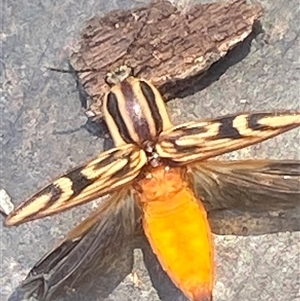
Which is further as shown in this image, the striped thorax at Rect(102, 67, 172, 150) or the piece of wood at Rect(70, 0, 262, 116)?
the piece of wood at Rect(70, 0, 262, 116)

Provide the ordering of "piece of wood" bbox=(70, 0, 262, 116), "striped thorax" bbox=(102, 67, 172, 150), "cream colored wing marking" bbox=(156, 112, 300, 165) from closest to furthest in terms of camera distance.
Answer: "cream colored wing marking" bbox=(156, 112, 300, 165) → "striped thorax" bbox=(102, 67, 172, 150) → "piece of wood" bbox=(70, 0, 262, 116)

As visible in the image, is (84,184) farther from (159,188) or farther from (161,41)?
(161,41)

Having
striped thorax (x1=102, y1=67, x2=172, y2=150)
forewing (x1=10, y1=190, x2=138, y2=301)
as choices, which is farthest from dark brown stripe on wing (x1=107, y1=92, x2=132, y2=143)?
forewing (x1=10, y1=190, x2=138, y2=301)

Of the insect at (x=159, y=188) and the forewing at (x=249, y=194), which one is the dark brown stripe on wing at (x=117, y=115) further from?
the forewing at (x=249, y=194)

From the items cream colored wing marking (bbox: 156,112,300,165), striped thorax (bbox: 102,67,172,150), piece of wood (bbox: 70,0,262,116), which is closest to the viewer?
cream colored wing marking (bbox: 156,112,300,165)

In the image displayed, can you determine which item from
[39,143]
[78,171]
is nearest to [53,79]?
[39,143]

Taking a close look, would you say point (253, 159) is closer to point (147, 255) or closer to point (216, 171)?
point (216, 171)

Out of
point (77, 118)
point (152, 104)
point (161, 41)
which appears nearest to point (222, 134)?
point (152, 104)

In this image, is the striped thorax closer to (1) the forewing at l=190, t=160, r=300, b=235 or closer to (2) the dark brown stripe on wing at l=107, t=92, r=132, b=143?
(2) the dark brown stripe on wing at l=107, t=92, r=132, b=143

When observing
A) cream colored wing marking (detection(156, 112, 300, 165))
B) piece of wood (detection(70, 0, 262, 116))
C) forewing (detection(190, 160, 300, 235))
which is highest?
piece of wood (detection(70, 0, 262, 116))
